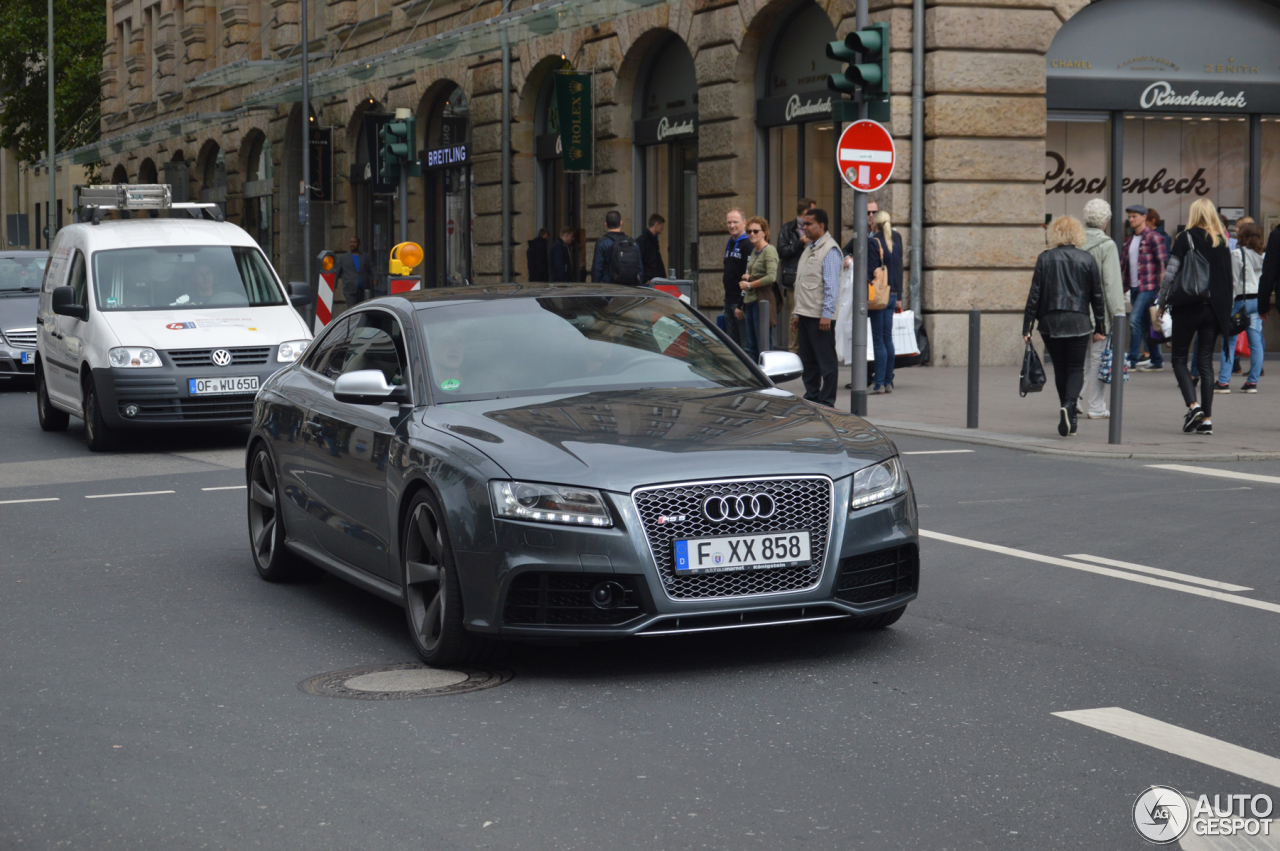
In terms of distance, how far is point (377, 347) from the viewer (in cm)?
745

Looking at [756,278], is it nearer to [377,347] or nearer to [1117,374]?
[1117,374]

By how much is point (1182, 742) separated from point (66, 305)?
11.8m

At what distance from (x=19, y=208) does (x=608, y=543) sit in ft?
272

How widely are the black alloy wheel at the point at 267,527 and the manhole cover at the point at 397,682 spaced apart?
198cm

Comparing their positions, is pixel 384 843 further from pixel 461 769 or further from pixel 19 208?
pixel 19 208

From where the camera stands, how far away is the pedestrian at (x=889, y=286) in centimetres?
1825

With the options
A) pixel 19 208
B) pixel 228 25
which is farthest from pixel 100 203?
pixel 19 208

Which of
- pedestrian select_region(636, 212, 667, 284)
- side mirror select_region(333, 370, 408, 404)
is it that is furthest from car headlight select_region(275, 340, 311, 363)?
pedestrian select_region(636, 212, 667, 284)

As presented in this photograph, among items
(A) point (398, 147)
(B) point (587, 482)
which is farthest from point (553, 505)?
(A) point (398, 147)

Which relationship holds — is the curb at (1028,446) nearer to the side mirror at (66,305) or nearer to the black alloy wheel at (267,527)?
the black alloy wheel at (267,527)

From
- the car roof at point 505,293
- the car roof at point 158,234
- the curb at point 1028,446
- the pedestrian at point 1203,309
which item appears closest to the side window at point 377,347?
the car roof at point 505,293

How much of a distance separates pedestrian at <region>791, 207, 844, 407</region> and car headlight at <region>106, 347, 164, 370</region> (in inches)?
225

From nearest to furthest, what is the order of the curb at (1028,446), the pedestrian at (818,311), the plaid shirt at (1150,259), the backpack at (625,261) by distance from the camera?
the curb at (1028,446), the pedestrian at (818,311), the plaid shirt at (1150,259), the backpack at (625,261)

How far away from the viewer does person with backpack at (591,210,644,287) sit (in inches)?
848
